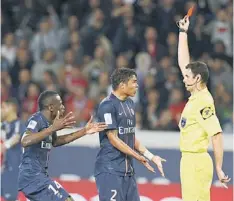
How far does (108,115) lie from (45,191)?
3.29 feet

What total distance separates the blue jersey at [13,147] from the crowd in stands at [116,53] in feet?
6.28

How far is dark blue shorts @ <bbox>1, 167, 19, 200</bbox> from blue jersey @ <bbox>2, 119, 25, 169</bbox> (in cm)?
7

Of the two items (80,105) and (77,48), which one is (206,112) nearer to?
(80,105)

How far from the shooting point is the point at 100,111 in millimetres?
9617

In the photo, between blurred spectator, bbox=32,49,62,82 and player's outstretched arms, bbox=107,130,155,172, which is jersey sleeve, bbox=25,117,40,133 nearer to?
player's outstretched arms, bbox=107,130,155,172

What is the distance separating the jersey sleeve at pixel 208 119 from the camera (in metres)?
9.18

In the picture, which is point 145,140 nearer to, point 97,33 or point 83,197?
point 83,197

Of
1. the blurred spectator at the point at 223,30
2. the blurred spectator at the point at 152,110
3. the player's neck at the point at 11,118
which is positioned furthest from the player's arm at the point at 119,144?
the blurred spectator at the point at 223,30

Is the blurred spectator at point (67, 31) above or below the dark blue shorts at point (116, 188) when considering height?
above

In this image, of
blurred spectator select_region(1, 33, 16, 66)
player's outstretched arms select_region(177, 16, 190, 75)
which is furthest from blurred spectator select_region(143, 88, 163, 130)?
player's outstretched arms select_region(177, 16, 190, 75)

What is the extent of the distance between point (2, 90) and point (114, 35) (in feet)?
7.38

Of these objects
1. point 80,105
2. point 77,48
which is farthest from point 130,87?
point 77,48

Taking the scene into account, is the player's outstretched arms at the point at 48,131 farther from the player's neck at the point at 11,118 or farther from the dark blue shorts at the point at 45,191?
the player's neck at the point at 11,118

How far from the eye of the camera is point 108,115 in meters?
9.54
